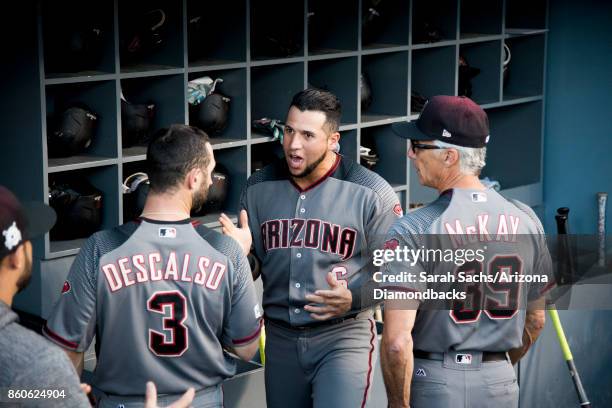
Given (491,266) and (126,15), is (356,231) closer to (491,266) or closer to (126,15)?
(491,266)

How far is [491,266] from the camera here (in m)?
3.09

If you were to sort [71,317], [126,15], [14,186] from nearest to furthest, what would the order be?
[71,317] → [14,186] → [126,15]

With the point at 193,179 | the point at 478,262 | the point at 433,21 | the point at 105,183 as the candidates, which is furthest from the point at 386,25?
the point at 193,179

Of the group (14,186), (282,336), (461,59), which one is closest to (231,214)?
(14,186)

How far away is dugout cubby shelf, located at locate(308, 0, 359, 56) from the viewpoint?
5.29 m

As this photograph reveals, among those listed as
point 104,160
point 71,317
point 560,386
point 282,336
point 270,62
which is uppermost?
point 270,62

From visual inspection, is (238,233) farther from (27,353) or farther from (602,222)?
(602,222)

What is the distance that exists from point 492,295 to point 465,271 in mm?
128

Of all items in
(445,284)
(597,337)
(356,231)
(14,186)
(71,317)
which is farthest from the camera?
(597,337)

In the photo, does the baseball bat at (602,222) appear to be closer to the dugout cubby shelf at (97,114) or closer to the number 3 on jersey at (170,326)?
the dugout cubby shelf at (97,114)

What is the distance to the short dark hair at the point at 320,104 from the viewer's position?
11.7ft

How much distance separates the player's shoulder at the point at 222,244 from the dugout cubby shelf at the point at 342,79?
2571 mm

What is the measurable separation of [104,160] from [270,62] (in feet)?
3.33

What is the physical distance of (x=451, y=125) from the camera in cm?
310
